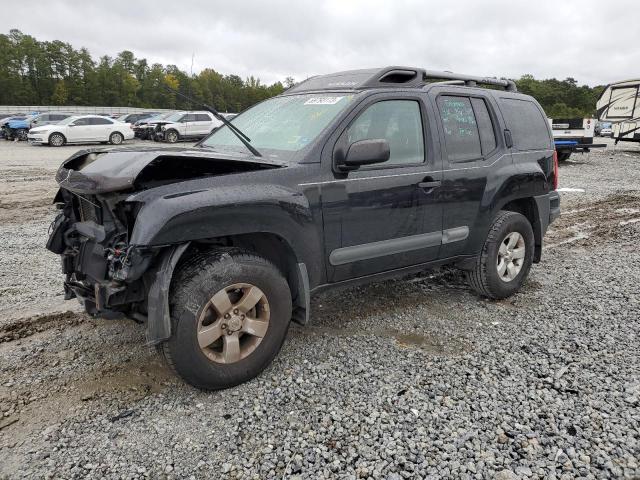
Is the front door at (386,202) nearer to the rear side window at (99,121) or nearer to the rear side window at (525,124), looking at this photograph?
the rear side window at (525,124)

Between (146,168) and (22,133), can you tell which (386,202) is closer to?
→ (146,168)

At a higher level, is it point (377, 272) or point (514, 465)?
point (377, 272)

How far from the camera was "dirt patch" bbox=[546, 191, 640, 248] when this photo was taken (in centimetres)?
722

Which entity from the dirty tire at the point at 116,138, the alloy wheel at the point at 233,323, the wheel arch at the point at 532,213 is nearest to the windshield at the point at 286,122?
the alloy wheel at the point at 233,323

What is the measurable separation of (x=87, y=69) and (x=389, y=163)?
91065 millimetres

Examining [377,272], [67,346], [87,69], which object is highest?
[87,69]

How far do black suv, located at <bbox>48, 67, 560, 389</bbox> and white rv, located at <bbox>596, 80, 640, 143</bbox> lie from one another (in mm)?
18208

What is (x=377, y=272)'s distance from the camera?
381 centimetres

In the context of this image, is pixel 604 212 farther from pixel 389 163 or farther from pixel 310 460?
pixel 310 460

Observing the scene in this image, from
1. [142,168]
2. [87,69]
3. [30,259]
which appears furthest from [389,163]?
[87,69]

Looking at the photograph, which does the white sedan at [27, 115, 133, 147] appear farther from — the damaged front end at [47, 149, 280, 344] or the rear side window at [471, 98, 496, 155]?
the rear side window at [471, 98, 496, 155]

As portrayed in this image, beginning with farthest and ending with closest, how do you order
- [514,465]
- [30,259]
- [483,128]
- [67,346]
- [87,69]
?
[87,69]
[30,259]
[483,128]
[67,346]
[514,465]

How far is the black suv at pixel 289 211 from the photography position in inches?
113

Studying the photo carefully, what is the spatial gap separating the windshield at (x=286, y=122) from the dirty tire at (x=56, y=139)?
864 inches
